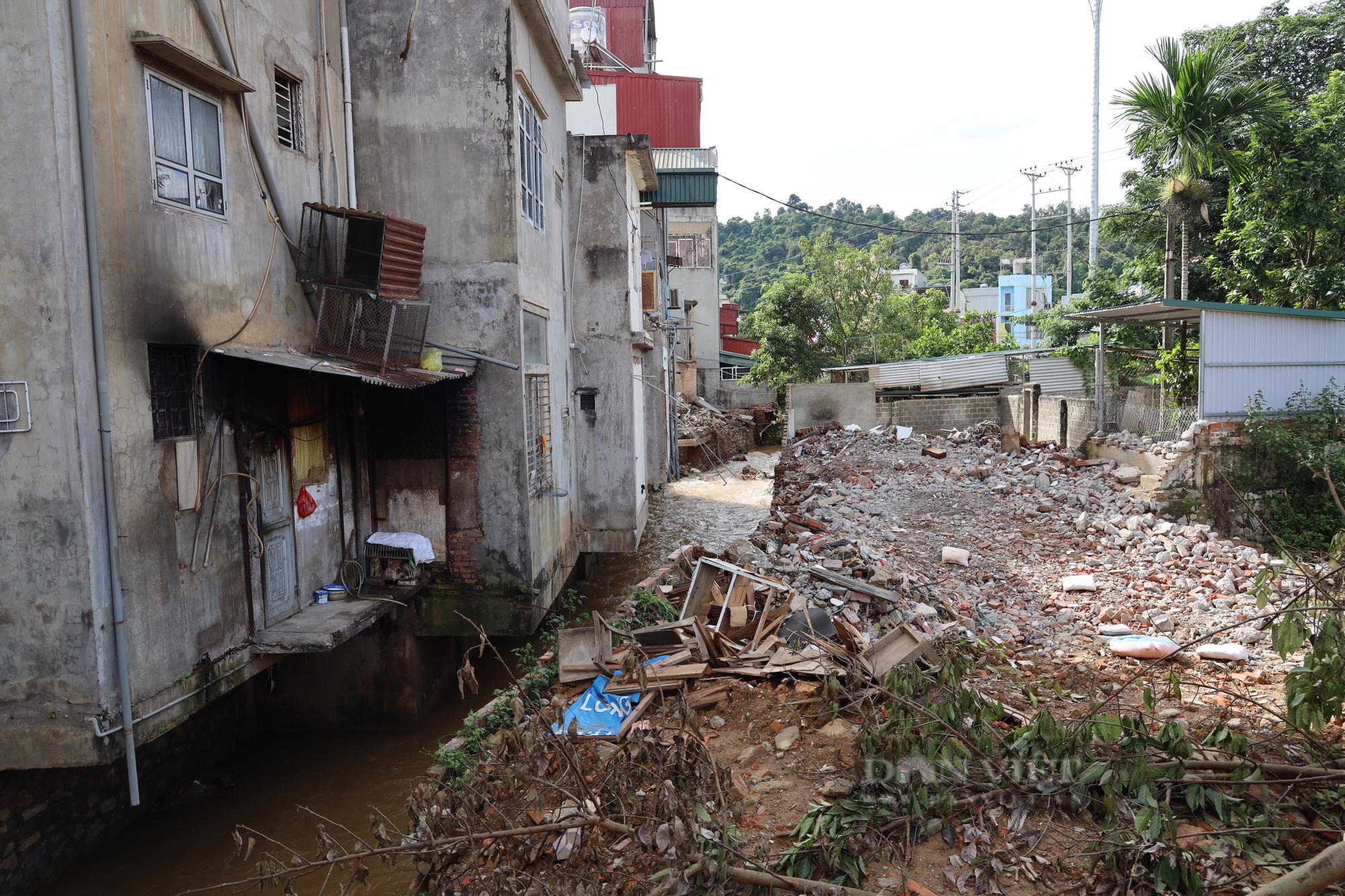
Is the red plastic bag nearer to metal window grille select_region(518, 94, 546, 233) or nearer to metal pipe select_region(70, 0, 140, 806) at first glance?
metal pipe select_region(70, 0, 140, 806)

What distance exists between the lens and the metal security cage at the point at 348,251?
7.85 metres

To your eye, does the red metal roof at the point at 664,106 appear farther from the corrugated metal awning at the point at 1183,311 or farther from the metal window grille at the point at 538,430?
the metal window grille at the point at 538,430

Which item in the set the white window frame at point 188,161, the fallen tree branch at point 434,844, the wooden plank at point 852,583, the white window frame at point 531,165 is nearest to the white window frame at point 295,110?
the white window frame at point 188,161

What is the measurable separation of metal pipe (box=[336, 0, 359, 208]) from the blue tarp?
5868 mm

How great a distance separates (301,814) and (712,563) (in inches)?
186

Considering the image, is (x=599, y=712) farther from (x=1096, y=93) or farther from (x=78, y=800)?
(x=1096, y=93)

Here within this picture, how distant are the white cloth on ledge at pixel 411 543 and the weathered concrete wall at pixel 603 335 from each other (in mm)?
4758

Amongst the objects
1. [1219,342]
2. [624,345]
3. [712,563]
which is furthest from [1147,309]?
[712,563]

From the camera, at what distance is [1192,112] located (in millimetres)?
14891

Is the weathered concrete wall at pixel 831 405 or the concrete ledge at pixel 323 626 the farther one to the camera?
the weathered concrete wall at pixel 831 405

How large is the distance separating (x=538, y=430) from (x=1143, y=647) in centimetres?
711

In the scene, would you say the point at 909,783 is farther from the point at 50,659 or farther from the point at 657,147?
the point at 657,147

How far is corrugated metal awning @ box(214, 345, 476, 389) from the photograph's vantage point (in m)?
6.56

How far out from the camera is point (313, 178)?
27.1ft
